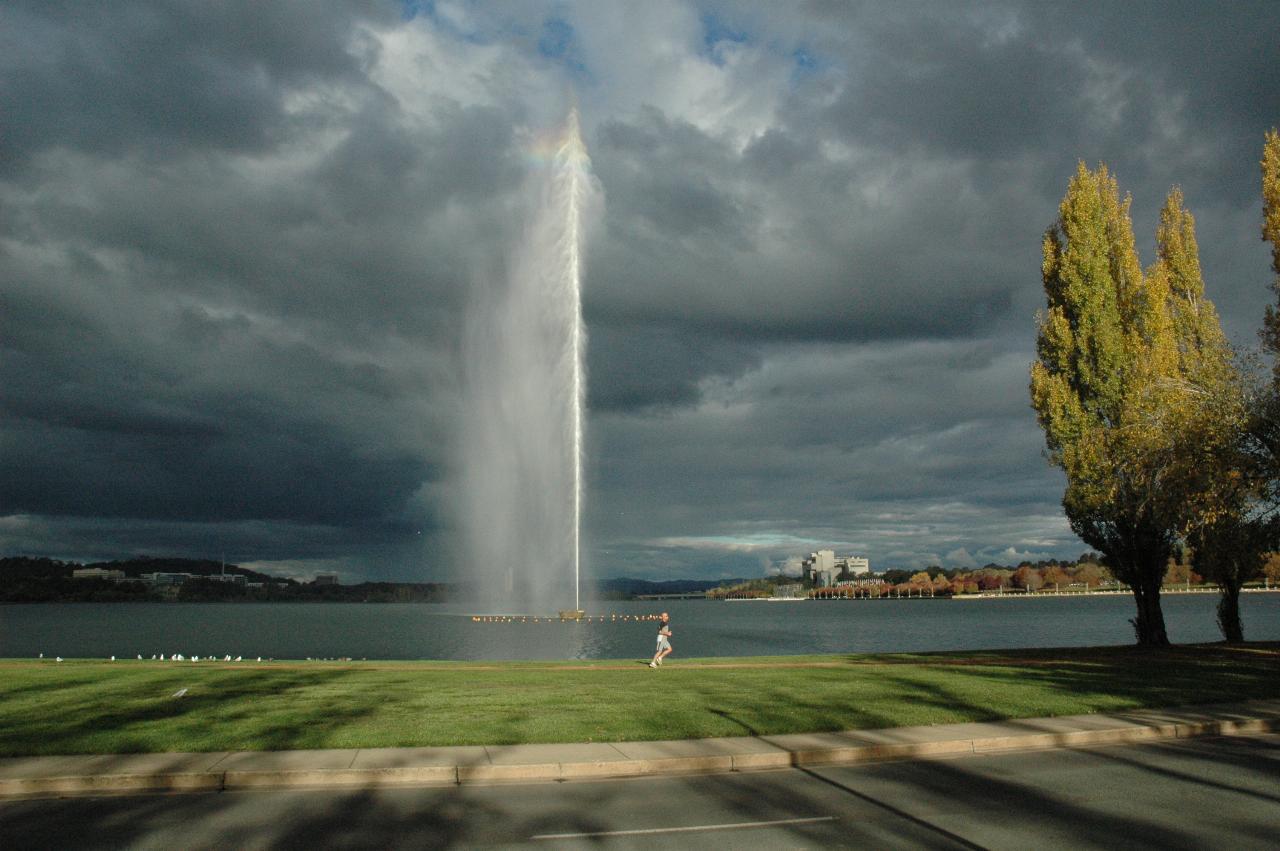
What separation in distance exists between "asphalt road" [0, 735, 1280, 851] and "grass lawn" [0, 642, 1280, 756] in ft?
9.37

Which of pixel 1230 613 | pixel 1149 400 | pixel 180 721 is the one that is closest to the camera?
pixel 180 721

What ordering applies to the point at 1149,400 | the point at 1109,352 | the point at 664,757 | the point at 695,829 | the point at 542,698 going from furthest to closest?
the point at 1109,352 < the point at 1149,400 < the point at 542,698 < the point at 664,757 < the point at 695,829

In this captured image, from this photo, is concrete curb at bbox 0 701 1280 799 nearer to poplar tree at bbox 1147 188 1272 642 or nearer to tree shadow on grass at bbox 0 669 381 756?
tree shadow on grass at bbox 0 669 381 756

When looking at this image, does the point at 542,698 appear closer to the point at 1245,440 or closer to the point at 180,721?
the point at 180,721

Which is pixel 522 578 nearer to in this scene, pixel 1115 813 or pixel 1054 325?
pixel 1054 325

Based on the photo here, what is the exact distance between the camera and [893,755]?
14.7m

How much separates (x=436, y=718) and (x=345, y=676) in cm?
900

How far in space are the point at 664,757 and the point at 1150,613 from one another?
27718 mm

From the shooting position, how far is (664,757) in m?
13.8

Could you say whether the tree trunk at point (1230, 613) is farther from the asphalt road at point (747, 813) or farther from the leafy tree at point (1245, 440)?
the asphalt road at point (747, 813)

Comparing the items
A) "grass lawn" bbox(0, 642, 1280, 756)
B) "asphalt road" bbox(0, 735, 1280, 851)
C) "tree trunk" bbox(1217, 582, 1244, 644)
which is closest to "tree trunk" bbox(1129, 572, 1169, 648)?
"tree trunk" bbox(1217, 582, 1244, 644)

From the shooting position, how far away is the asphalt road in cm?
980

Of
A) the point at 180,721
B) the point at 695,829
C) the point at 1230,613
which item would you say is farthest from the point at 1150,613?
the point at 180,721

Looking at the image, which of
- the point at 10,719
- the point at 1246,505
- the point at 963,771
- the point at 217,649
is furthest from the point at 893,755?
the point at 217,649
